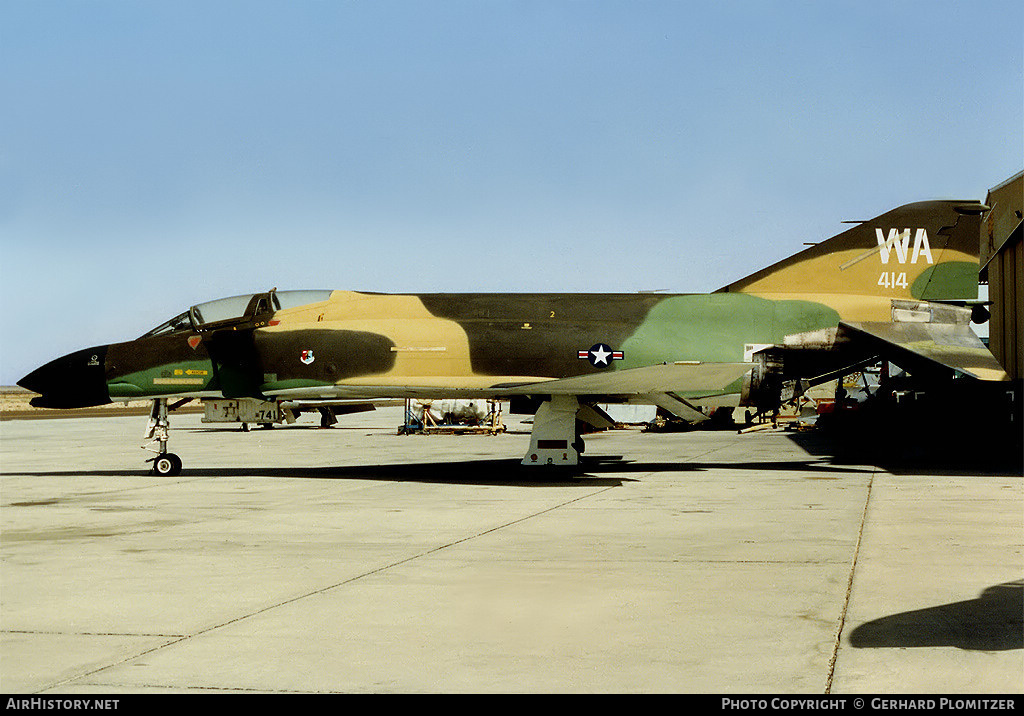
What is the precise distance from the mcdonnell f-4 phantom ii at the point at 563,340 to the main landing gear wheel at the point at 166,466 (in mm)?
24

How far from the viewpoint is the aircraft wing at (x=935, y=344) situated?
15.9 metres

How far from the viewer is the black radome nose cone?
16.4 metres

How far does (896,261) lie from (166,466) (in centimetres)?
1361

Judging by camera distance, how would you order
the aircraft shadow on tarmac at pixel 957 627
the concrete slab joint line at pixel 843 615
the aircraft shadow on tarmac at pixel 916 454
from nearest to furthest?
the concrete slab joint line at pixel 843 615
the aircraft shadow on tarmac at pixel 957 627
the aircraft shadow on tarmac at pixel 916 454

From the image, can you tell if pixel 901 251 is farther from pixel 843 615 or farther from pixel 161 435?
pixel 161 435

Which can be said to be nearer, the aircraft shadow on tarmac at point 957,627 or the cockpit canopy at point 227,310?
the aircraft shadow on tarmac at point 957,627

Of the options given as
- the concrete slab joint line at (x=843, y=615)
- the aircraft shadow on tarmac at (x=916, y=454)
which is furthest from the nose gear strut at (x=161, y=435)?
the aircraft shadow on tarmac at (x=916, y=454)

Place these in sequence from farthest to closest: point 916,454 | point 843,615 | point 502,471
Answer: point 916,454, point 502,471, point 843,615

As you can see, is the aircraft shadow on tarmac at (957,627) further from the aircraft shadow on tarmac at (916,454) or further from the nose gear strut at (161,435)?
the nose gear strut at (161,435)

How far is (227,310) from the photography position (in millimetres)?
17406

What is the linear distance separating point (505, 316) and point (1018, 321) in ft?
38.3

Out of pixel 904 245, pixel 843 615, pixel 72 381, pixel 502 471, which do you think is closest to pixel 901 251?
pixel 904 245

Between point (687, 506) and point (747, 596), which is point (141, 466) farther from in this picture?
point (747, 596)

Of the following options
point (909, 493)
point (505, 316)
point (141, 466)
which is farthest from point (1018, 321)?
point (141, 466)
